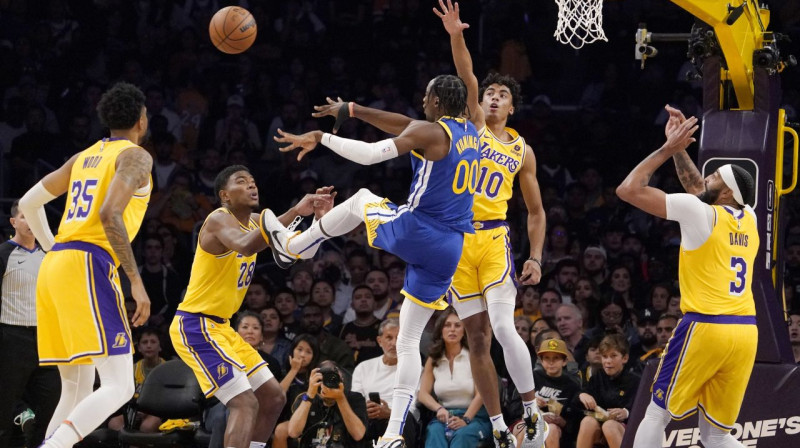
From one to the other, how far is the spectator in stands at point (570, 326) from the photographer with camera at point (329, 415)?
2284 mm

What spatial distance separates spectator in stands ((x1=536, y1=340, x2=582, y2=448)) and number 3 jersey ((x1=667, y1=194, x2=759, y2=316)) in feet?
7.89

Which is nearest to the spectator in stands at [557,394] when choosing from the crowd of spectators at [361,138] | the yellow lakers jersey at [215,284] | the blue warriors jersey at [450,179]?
the crowd of spectators at [361,138]

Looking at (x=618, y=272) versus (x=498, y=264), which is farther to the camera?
(x=618, y=272)

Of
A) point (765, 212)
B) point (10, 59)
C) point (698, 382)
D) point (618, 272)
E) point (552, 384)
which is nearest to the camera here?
point (698, 382)

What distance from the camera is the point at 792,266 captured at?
39.7 feet

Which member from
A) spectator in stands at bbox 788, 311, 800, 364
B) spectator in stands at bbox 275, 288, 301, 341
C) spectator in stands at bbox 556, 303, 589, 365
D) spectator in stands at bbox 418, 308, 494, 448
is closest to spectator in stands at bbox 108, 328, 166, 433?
spectator in stands at bbox 275, 288, 301, 341

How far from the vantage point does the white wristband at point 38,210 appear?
23.6ft

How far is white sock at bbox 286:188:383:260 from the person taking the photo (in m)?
7.28

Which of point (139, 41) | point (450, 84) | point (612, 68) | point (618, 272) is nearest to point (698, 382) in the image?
point (450, 84)

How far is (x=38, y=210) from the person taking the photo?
286 inches

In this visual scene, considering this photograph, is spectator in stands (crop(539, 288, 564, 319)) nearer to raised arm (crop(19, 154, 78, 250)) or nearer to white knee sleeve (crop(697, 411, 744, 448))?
white knee sleeve (crop(697, 411, 744, 448))

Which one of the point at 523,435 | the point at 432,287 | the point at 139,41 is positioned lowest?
the point at 523,435

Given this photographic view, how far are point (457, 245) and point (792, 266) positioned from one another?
6147 millimetres

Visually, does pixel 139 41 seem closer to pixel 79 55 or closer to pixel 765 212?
pixel 79 55
